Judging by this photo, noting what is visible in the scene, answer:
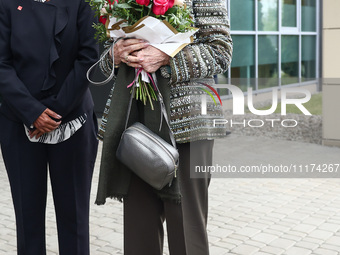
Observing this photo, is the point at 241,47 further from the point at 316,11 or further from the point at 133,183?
the point at 133,183

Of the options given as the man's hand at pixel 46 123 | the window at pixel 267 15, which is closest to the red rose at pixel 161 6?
the man's hand at pixel 46 123

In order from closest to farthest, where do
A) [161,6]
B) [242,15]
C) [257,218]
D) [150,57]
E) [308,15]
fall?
[161,6] < [150,57] < [257,218] < [242,15] < [308,15]

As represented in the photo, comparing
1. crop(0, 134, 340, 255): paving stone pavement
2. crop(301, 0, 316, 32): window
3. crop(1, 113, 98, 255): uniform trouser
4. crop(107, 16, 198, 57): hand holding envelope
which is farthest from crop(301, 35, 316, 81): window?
crop(107, 16, 198, 57): hand holding envelope

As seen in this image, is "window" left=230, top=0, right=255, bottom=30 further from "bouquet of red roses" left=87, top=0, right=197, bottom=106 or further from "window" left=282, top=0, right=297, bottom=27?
"bouquet of red roses" left=87, top=0, right=197, bottom=106

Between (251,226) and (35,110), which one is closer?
(35,110)

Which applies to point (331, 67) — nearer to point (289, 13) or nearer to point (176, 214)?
point (176, 214)

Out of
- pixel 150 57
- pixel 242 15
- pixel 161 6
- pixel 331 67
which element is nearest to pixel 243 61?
pixel 242 15

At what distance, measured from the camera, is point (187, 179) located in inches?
112

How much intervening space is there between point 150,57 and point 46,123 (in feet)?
2.60

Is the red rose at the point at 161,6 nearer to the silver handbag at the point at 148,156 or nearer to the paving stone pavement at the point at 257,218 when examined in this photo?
the silver handbag at the point at 148,156

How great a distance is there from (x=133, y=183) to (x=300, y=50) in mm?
15694

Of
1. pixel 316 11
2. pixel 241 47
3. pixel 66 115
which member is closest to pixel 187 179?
pixel 66 115

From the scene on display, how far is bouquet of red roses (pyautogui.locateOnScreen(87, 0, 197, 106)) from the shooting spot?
2.54 metres

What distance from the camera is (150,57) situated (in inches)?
105
